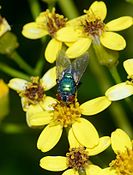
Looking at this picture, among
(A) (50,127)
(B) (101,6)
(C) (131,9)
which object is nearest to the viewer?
(A) (50,127)

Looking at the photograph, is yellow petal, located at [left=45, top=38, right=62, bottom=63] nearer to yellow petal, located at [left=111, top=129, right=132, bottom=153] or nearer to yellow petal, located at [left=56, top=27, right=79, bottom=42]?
yellow petal, located at [left=56, top=27, right=79, bottom=42]

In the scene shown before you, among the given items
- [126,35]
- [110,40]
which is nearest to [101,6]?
[110,40]

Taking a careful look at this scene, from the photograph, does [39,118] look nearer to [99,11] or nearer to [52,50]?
[52,50]

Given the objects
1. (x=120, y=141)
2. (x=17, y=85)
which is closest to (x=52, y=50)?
(x=17, y=85)

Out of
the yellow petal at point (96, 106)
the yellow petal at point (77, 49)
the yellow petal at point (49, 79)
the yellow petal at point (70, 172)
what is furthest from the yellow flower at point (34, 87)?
the yellow petal at point (70, 172)

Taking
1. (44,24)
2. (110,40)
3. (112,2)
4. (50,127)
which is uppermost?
(112,2)

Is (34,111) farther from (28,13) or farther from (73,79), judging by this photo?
(28,13)
